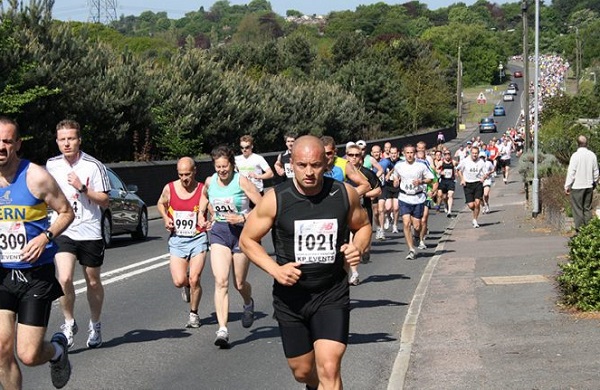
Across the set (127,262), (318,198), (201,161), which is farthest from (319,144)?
(201,161)

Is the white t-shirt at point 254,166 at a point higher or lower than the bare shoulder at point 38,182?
lower

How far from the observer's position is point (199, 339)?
35.3 ft

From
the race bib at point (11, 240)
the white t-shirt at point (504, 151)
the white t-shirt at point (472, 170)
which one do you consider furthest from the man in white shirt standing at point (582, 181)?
the white t-shirt at point (504, 151)

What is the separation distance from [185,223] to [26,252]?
12.6ft

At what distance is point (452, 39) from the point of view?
18912 cm

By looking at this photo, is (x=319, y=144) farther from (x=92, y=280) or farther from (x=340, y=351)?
(x=92, y=280)

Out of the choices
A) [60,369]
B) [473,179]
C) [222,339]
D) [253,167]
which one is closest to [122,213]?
[253,167]

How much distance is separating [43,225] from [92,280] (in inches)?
102

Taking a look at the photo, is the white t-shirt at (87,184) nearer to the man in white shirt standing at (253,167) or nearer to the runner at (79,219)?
the runner at (79,219)

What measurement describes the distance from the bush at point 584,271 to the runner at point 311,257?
473cm

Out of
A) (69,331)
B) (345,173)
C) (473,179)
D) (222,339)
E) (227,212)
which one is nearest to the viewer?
(69,331)

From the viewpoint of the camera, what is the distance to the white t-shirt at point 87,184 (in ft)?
32.5

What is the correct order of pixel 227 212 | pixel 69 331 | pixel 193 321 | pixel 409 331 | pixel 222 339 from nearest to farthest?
1. pixel 69 331
2. pixel 222 339
3. pixel 227 212
4. pixel 409 331
5. pixel 193 321

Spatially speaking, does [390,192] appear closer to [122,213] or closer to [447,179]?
[122,213]
